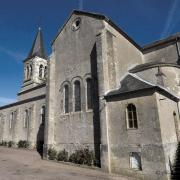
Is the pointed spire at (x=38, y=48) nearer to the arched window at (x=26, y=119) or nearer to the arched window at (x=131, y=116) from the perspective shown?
the arched window at (x=26, y=119)

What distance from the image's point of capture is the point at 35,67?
3359 centimetres

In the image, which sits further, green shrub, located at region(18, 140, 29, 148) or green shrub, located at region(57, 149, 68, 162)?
green shrub, located at region(18, 140, 29, 148)

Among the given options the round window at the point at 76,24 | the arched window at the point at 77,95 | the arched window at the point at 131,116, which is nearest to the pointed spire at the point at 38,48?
the round window at the point at 76,24

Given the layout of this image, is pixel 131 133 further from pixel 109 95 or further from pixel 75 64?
pixel 75 64

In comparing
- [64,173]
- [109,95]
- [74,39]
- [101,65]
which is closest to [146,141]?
[109,95]

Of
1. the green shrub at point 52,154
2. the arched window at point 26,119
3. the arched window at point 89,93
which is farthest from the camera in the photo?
the arched window at point 26,119

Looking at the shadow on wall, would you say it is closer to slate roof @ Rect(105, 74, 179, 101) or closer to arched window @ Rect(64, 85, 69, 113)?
slate roof @ Rect(105, 74, 179, 101)

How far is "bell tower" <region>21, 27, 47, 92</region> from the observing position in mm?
33344

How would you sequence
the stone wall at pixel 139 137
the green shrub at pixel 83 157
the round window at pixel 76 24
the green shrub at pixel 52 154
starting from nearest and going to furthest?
the stone wall at pixel 139 137, the green shrub at pixel 83 157, the green shrub at pixel 52 154, the round window at pixel 76 24

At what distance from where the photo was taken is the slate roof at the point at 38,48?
35259 mm

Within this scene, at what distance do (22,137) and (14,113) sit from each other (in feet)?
16.1

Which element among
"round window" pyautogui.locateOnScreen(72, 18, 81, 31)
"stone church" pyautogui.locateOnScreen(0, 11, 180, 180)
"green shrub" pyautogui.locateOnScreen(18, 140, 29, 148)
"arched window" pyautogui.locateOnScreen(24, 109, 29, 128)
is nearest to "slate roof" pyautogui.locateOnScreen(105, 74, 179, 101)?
"stone church" pyautogui.locateOnScreen(0, 11, 180, 180)

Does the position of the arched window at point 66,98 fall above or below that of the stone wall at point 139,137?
above

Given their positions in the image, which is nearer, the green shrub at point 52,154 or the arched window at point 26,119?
the green shrub at point 52,154
